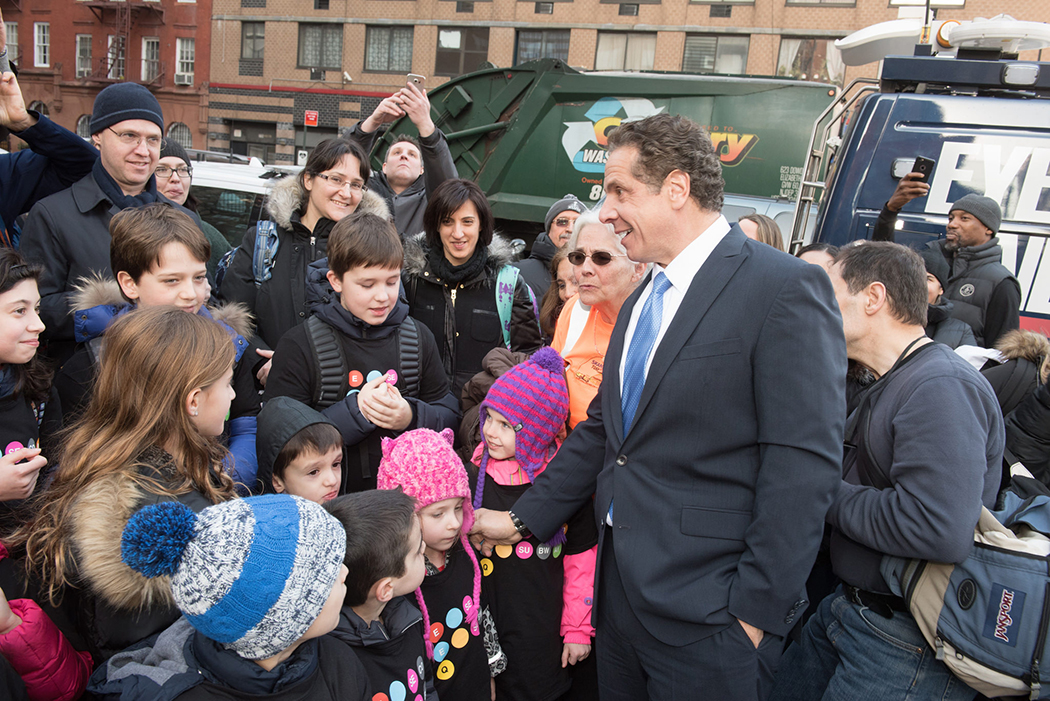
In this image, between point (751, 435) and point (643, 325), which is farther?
point (643, 325)

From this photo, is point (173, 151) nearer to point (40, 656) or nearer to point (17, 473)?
point (17, 473)

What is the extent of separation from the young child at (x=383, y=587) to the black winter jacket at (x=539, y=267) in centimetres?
265

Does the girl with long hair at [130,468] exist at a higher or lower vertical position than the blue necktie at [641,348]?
lower

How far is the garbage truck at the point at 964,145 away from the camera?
4145 millimetres

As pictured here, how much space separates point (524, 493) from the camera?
2.29m

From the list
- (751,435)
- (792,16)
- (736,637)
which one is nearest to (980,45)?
(751,435)

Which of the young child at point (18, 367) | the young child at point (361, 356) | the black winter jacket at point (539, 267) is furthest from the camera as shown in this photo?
the black winter jacket at point (539, 267)

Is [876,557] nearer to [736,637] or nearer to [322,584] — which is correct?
[736,637]

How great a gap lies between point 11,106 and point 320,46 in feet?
86.4

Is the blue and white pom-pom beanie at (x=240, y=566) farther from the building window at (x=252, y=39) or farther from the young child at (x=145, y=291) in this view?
the building window at (x=252, y=39)

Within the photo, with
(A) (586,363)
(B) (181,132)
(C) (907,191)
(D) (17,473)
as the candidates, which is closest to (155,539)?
(D) (17,473)

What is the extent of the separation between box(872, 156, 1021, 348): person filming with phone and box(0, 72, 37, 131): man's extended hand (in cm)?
470

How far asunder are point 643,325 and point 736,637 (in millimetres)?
865

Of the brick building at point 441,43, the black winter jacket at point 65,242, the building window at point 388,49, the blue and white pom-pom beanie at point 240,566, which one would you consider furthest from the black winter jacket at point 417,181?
the building window at point 388,49
